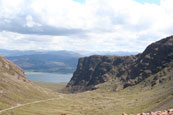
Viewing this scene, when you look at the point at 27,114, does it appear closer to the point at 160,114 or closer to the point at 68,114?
the point at 68,114

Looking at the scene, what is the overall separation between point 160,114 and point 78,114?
134944mm

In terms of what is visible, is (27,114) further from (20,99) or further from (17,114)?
(20,99)

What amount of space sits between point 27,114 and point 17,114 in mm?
6375

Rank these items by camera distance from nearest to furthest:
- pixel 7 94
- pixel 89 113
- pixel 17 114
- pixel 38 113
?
pixel 17 114 < pixel 38 113 < pixel 89 113 < pixel 7 94

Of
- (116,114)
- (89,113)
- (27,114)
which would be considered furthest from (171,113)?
(89,113)

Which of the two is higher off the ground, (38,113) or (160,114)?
(160,114)

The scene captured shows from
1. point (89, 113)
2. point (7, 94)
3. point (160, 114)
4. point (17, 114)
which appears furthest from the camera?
point (7, 94)

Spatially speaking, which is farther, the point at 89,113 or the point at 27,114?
the point at 89,113

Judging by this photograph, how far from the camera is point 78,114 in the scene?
165m

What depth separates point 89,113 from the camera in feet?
561

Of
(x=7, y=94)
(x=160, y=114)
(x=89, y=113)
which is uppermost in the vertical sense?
(x=160, y=114)

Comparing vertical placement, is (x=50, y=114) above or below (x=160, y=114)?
below

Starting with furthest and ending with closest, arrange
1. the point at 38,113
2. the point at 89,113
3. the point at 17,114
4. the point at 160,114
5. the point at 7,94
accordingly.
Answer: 1. the point at 7,94
2. the point at 89,113
3. the point at 38,113
4. the point at 17,114
5. the point at 160,114

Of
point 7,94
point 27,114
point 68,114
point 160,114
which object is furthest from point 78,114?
point 160,114
